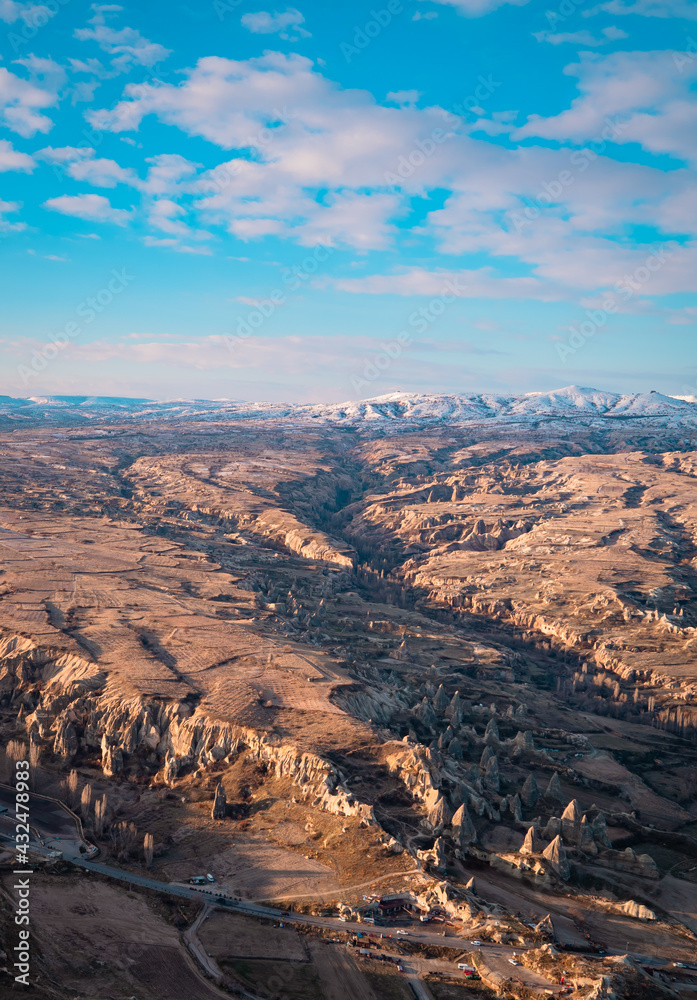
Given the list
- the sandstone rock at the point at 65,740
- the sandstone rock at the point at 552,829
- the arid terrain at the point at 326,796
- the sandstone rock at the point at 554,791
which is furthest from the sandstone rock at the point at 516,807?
the sandstone rock at the point at 65,740

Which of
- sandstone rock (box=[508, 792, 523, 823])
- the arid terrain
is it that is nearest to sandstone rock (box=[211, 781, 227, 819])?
the arid terrain

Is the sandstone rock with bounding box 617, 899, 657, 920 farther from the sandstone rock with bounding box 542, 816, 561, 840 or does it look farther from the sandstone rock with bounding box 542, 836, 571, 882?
the sandstone rock with bounding box 542, 816, 561, 840

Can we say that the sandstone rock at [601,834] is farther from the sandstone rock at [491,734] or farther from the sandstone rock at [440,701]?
the sandstone rock at [440,701]

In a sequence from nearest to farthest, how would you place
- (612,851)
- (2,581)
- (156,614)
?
(612,851) → (156,614) → (2,581)

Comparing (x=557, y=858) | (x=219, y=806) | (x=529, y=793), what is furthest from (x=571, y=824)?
(x=219, y=806)

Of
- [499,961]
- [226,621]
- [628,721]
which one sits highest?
[226,621]

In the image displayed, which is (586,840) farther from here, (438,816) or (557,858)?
(438,816)

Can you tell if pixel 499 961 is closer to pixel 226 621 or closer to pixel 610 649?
pixel 226 621

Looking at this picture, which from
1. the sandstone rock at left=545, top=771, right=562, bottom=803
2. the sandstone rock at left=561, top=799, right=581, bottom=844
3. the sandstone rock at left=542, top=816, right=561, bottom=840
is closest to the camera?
the sandstone rock at left=542, top=816, right=561, bottom=840

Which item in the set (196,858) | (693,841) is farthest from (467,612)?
(196,858)

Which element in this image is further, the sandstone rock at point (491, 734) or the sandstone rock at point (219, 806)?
the sandstone rock at point (491, 734)

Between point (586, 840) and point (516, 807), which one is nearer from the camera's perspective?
point (586, 840)
